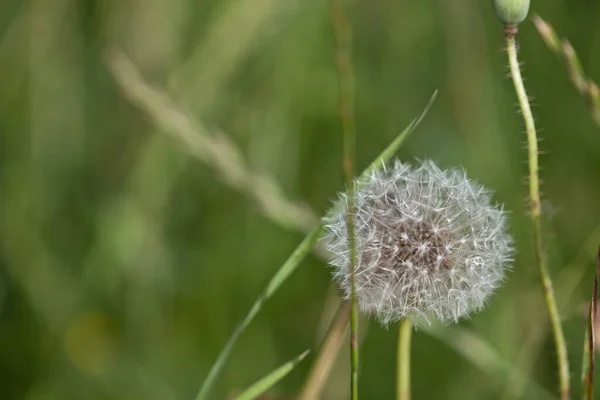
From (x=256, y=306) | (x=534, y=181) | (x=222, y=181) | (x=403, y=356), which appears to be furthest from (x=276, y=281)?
(x=222, y=181)

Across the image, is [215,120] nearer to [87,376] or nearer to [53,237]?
[53,237]

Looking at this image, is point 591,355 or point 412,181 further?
point 412,181

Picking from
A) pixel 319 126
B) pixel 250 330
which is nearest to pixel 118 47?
pixel 319 126

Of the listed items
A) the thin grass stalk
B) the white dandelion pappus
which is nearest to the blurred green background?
the thin grass stalk

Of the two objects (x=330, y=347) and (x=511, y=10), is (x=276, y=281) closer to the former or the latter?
(x=330, y=347)

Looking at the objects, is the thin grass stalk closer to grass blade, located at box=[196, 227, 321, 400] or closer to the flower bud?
grass blade, located at box=[196, 227, 321, 400]

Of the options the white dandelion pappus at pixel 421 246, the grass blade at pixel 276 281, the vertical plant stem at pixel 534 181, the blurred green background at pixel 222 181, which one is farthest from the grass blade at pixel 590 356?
the blurred green background at pixel 222 181

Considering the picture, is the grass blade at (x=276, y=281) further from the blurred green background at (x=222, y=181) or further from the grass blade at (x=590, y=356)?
the blurred green background at (x=222, y=181)
